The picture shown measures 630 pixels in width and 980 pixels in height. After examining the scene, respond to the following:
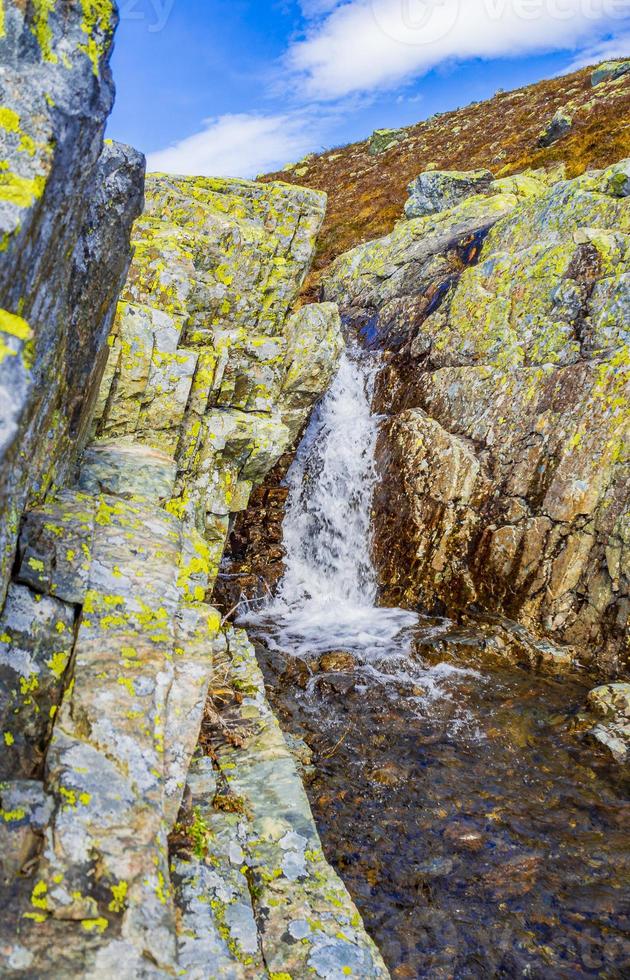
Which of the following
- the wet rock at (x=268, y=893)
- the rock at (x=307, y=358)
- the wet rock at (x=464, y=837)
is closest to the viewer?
the wet rock at (x=268, y=893)

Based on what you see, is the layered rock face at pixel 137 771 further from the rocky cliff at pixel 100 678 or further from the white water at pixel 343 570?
the white water at pixel 343 570

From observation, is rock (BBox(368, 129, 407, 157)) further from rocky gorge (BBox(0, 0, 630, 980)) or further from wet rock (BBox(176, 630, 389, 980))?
wet rock (BBox(176, 630, 389, 980))

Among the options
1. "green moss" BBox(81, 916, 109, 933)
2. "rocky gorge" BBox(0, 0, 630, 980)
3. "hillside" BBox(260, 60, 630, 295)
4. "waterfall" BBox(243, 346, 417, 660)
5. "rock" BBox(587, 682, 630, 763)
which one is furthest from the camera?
"hillside" BBox(260, 60, 630, 295)

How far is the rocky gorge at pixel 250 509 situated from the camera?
4094 millimetres

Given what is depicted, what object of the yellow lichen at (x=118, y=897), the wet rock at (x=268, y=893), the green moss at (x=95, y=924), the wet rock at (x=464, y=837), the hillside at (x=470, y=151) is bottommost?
the wet rock at (x=464, y=837)

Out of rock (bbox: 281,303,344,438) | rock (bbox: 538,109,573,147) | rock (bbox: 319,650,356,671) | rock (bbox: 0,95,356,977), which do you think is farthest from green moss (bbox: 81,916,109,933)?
rock (bbox: 538,109,573,147)

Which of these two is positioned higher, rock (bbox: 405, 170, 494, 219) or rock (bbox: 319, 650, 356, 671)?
rock (bbox: 405, 170, 494, 219)

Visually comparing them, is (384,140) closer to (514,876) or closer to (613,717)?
(613,717)

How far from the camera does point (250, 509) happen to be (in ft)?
60.3

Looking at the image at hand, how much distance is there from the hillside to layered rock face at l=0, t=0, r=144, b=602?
21.6 m

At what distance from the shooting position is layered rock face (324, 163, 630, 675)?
46.6 ft

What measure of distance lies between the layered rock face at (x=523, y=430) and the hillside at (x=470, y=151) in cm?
911

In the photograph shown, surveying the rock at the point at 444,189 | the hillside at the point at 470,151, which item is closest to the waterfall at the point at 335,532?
the hillside at the point at 470,151

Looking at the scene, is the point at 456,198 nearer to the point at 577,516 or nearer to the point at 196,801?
the point at 577,516
